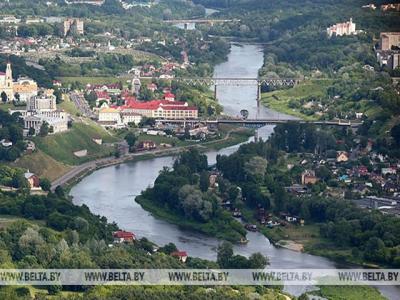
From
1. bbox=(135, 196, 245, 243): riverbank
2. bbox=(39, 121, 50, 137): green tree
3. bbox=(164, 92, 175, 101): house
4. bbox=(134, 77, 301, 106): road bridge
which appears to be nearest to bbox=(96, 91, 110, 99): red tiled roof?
bbox=(164, 92, 175, 101): house

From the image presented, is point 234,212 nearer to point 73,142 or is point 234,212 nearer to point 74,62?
point 73,142

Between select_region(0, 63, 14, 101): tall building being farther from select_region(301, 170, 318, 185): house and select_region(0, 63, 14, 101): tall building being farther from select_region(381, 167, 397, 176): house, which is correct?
select_region(381, 167, 397, 176): house

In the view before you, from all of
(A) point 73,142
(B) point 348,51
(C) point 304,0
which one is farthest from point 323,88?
(C) point 304,0

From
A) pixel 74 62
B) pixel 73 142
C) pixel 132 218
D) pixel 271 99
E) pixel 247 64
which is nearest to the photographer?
pixel 132 218

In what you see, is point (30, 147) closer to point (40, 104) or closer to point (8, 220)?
point (40, 104)

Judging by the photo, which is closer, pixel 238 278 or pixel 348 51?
pixel 238 278

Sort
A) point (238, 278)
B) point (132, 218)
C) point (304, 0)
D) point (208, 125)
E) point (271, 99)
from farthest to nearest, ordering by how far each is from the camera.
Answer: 1. point (304, 0)
2. point (271, 99)
3. point (208, 125)
4. point (132, 218)
5. point (238, 278)
